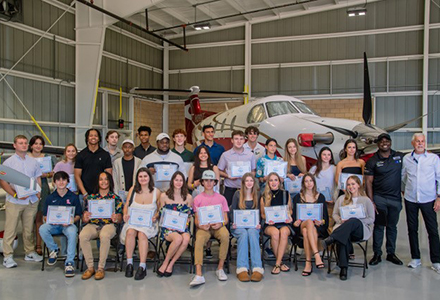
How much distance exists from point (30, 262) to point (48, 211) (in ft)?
2.90

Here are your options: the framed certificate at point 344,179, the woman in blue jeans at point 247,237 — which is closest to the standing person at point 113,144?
the woman in blue jeans at point 247,237

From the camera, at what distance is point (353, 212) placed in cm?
453

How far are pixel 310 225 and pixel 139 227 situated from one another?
191cm

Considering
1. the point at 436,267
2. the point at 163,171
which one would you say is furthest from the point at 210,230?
the point at 436,267

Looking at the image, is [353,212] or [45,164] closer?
[353,212]

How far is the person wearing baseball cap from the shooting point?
511cm

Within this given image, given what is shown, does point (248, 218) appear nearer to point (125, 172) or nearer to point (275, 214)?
point (275, 214)

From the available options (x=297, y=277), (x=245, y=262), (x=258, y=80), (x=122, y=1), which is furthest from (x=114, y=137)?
(x=258, y=80)

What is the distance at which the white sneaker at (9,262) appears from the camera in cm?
478

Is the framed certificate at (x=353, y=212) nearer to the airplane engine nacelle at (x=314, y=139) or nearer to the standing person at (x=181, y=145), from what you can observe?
the standing person at (x=181, y=145)

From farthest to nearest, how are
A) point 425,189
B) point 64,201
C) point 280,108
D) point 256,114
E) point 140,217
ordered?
point 256,114 < point 280,108 < point 64,201 < point 425,189 < point 140,217

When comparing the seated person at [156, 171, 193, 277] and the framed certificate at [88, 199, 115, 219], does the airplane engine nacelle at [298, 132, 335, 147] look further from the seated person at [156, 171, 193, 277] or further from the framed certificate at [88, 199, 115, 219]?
the framed certificate at [88, 199, 115, 219]

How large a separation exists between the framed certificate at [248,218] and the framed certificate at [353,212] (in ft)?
3.20

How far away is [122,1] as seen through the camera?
464 inches
